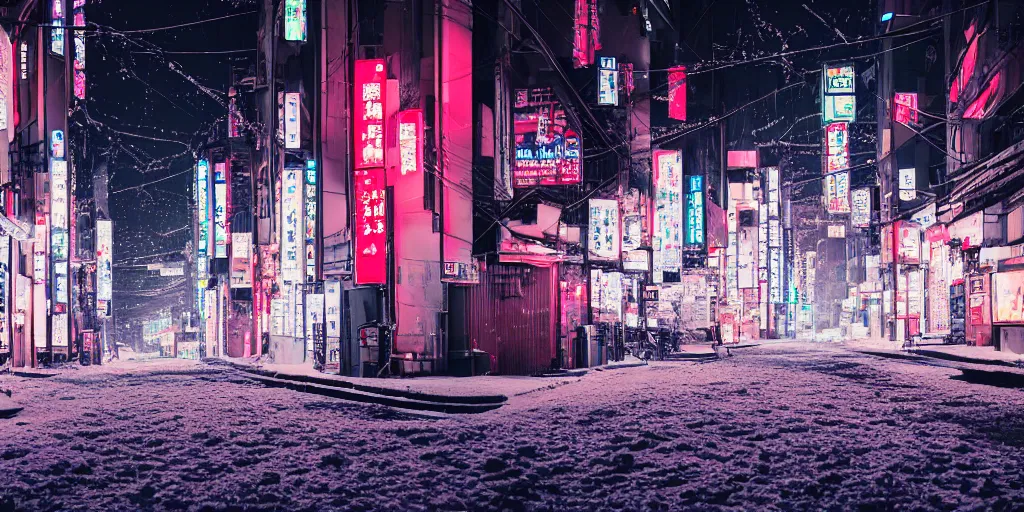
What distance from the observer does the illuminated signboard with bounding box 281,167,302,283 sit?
32.2 m

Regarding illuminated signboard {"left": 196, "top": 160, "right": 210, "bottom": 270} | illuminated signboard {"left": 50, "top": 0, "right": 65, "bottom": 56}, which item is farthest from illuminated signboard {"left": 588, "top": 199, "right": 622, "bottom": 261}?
illuminated signboard {"left": 196, "top": 160, "right": 210, "bottom": 270}

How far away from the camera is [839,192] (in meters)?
47.0

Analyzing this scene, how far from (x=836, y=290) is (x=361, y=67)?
62.0 meters

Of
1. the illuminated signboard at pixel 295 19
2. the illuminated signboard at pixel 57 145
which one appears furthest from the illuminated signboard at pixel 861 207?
the illuminated signboard at pixel 57 145

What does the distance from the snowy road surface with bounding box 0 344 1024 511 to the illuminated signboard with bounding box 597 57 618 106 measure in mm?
20608

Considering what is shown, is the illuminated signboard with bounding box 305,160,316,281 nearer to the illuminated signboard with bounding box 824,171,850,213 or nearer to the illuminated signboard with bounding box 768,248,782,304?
the illuminated signboard with bounding box 824,171,850,213

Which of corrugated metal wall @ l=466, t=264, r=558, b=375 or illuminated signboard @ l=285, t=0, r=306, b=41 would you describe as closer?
corrugated metal wall @ l=466, t=264, r=558, b=375

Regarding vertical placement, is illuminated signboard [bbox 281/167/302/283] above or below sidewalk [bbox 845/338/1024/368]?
above

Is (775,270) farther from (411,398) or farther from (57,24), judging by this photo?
(57,24)

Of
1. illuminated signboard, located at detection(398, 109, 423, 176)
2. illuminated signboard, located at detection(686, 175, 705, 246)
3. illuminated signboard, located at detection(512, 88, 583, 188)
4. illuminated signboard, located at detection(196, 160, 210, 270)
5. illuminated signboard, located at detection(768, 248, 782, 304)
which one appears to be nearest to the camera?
illuminated signboard, located at detection(398, 109, 423, 176)

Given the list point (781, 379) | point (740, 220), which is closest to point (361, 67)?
point (781, 379)

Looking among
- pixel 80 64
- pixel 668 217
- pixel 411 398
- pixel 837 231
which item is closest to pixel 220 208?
pixel 80 64

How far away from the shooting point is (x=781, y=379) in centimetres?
1927

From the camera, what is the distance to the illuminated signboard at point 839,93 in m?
37.3
